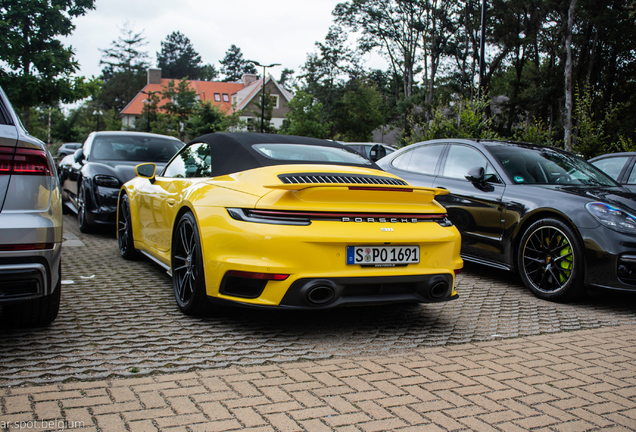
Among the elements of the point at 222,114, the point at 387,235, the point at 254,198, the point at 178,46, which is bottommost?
the point at 387,235

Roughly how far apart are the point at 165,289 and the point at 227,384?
2.38 meters

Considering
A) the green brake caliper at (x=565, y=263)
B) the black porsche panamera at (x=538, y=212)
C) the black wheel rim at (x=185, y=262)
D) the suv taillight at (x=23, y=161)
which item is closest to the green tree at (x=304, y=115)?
the black porsche panamera at (x=538, y=212)

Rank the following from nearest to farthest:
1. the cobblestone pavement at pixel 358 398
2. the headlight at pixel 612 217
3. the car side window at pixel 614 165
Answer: the cobblestone pavement at pixel 358 398 < the headlight at pixel 612 217 < the car side window at pixel 614 165

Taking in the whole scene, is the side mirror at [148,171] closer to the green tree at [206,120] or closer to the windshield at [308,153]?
the windshield at [308,153]

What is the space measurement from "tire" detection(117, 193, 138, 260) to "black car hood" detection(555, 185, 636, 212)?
4.59 meters

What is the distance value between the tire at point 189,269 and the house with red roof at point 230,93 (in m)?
64.7

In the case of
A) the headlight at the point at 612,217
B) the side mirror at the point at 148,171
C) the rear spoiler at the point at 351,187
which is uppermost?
the side mirror at the point at 148,171

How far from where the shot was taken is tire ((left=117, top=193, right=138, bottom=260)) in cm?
623

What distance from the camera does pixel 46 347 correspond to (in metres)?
3.32

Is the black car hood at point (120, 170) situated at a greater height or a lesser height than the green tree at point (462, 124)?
lesser

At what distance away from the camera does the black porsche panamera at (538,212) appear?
4.84 metres

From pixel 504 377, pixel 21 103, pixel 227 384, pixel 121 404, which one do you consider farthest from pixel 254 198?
pixel 21 103

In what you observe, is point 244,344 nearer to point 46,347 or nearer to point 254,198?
point 254,198

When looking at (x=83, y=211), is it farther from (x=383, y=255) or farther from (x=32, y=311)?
(x=383, y=255)
